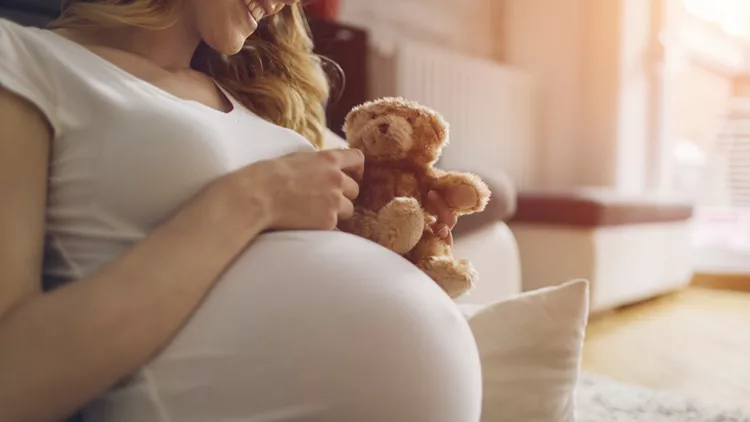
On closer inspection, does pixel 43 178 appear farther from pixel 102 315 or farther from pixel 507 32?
pixel 507 32

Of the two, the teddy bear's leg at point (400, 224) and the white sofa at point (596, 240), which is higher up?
the teddy bear's leg at point (400, 224)

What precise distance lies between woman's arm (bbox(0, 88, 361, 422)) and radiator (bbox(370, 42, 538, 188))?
5.99 ft

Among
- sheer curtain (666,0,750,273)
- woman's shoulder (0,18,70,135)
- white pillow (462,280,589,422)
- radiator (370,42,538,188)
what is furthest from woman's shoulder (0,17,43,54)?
sheer curtain (666,0,750,273)

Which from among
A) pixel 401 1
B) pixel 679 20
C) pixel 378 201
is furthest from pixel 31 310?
pixel 679 20

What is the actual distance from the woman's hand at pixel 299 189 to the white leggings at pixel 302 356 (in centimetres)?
5

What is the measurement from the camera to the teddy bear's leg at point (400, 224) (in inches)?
23.4

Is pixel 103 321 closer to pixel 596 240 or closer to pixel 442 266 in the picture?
pixel 442 266

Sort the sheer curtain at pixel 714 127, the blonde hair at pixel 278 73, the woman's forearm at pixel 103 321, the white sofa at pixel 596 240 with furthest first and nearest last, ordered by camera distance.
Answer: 1. the sheer curtain at pixel 714 127
2. the white sofa at pixel 596 240
3. the blonde hair at pixel 278 73
4. the woman's forearm at pixel 103 321

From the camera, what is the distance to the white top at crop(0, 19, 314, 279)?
0.51 metres

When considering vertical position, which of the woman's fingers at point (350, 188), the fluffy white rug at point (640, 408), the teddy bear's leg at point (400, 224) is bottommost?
the fluffy white rug at point (640, 408)

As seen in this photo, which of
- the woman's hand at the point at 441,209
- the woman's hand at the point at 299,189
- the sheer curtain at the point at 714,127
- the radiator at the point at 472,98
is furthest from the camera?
the sheer curtain at the point at 714,127

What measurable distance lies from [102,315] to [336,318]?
6.4 inches

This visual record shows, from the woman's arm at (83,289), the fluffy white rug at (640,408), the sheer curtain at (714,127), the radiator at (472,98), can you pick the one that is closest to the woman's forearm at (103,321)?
the woman's arm at (83,289)

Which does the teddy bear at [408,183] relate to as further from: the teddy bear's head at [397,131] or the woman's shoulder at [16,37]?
the woman's shoulder at [16,37]
